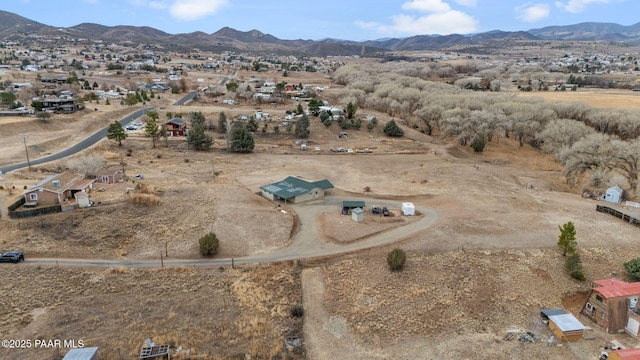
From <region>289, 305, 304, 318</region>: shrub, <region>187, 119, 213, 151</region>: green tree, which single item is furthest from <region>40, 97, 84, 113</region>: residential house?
<region>289, 305, 304, 318</region>: shrub

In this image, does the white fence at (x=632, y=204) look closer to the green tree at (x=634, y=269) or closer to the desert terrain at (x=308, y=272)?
the desert terrain at (x=308, y=272)

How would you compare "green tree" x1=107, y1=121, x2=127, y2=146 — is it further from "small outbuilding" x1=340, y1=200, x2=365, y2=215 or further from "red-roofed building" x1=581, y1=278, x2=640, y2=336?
"red-roofed building" x1=581, y1=278, x2=640, y2=336

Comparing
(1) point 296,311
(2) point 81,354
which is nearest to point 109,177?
(2) point 81,354

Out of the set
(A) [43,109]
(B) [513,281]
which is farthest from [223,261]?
(A) [43,109]

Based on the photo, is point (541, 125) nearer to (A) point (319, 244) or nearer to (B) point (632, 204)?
(B) point (632, 204)

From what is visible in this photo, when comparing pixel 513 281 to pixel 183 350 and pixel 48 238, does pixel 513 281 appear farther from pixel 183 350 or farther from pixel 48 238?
pixel 48 238

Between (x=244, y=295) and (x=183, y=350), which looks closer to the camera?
(x=183, y=350)
